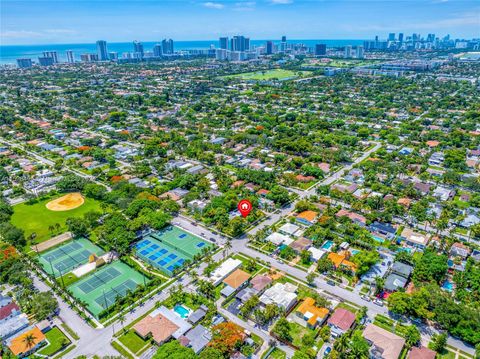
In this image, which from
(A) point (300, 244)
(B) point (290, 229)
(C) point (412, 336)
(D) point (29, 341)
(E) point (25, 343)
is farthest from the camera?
(B) point (290, 229)

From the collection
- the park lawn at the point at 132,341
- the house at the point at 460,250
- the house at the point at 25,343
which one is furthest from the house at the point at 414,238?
the house at the point at 25,343

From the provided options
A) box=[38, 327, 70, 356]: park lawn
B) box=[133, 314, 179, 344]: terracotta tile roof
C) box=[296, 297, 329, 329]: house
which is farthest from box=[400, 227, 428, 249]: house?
box=[38, 327, 70, 356]: park lawn

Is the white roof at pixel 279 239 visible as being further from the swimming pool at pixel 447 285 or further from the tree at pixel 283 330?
the swimming pool at pixel 447 285

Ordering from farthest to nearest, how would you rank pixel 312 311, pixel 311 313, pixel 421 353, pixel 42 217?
pixel 42 217
pixel 312 311
pixel 311 313
pixel 421 353

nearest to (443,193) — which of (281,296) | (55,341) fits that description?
(281,296)

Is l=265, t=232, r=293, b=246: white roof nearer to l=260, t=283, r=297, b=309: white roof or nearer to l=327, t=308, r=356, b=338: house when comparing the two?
l=260, t=283, r=297, b=309: white roof

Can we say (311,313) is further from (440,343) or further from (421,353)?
(440,343)

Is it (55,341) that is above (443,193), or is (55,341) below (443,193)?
below
